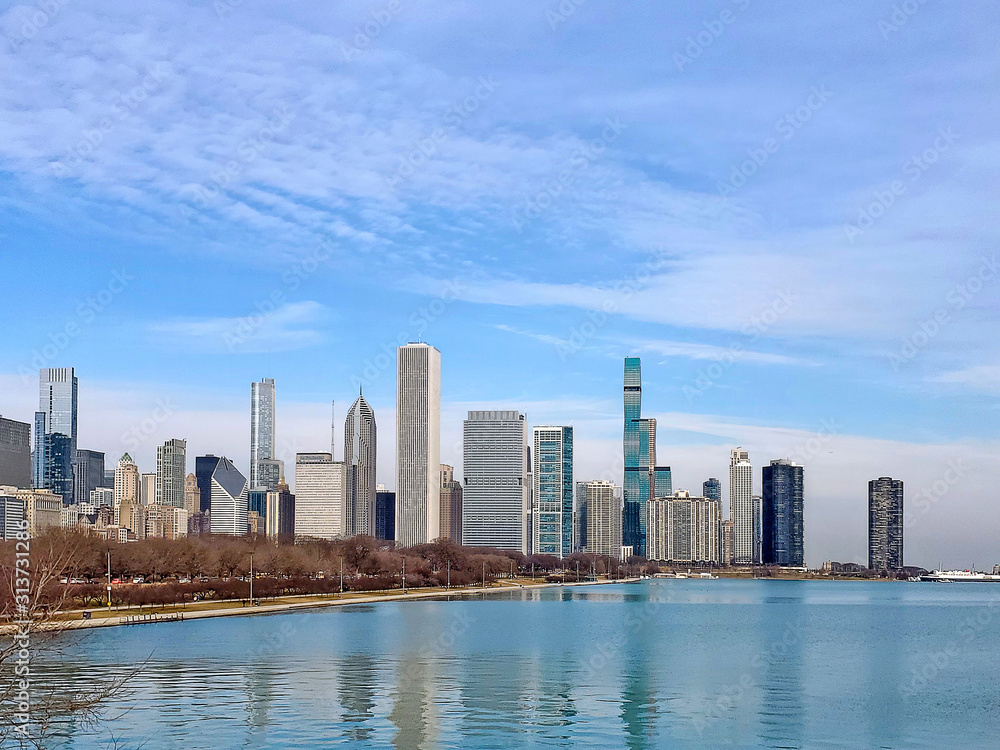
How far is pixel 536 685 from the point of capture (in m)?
55.7

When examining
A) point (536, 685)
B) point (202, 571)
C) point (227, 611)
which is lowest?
point (202, 571)

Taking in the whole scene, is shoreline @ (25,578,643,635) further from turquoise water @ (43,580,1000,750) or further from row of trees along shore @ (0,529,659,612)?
row of trees along shore @ (0,529,659,612)

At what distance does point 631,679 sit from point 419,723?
18727 millimetres

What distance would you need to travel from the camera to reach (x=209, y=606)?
11525cm

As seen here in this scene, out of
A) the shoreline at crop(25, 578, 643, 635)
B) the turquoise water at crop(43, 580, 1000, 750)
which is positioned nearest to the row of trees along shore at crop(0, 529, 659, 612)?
the shoreline at crop(25, 578, 643, 635)

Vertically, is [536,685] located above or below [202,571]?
above

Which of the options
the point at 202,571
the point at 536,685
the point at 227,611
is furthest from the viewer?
the point at 202,571

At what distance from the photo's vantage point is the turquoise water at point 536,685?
41.8 m

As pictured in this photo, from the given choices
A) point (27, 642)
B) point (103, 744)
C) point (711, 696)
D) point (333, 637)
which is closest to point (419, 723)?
point (103, 744)

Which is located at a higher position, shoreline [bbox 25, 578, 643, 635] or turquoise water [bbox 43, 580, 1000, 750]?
turquoise water [bbox 43, 580, 1000, 750]

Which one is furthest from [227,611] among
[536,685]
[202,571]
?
[536,685]

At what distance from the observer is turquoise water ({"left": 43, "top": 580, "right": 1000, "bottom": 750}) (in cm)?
4184

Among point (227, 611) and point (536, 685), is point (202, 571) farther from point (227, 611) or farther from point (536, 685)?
point (536, 685)

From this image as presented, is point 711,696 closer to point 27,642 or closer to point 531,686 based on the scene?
point 531,686
